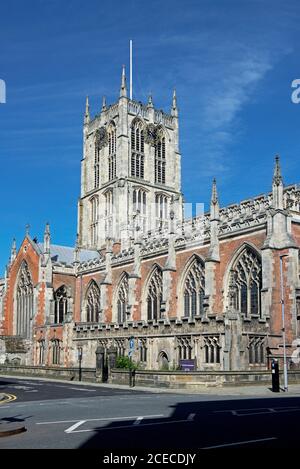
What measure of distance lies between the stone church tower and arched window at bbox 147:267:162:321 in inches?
779

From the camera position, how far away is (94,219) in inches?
3105

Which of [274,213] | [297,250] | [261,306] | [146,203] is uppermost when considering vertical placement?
[146,203]

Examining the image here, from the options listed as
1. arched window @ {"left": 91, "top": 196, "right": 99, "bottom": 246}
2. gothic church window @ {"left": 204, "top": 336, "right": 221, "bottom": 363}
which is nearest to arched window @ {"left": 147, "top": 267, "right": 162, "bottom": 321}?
gothic church window @ {"left": 204, "top": 336, "right": 221, "bottom": 363}

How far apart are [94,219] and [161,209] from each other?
8964 mm

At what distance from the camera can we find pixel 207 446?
1030 cm

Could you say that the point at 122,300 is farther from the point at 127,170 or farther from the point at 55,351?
the point at 127,170

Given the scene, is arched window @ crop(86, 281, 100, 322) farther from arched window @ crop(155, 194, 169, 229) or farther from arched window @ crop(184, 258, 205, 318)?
arched window @ crop(155, 194, 169, 229)

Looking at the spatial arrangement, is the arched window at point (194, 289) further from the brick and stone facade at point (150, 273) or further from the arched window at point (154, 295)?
the arched window at point (154, 295)

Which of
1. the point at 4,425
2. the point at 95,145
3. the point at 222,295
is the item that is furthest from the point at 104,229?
the point at 4,425

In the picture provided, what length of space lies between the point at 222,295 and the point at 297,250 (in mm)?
7867

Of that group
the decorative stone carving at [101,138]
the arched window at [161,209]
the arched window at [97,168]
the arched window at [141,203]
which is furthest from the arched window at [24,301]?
the decorative stone carving at [101,138]

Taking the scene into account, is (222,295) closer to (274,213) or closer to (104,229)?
(274,213)

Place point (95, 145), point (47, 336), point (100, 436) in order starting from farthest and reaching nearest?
point (95, 145)
point (47, 336)
point (100, 436)

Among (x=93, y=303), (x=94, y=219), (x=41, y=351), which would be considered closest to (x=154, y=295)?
(x=93, y=303)
